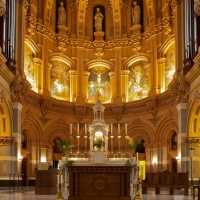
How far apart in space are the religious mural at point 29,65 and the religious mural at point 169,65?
9.90 m

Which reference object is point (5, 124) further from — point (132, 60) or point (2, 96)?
point (132, 60)

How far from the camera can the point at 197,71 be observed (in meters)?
27.5

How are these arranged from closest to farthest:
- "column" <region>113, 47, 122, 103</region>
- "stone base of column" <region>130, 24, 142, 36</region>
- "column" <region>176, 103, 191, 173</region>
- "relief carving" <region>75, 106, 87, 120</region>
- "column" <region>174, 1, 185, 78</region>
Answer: "column" <region>176, 103, 191, 173</region> < "column" <region>174, 1, 185, 78</region> < "relief carving" <region>75, 106, 87, 120</region> < "column" <region>113, 47, 122, 103</region> < "stone base of column" <region>130, 24, 142, 36</region>

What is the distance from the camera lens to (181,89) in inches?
1203

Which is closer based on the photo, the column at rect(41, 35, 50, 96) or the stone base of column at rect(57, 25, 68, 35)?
the column at rect(41, 35, 50, 96)

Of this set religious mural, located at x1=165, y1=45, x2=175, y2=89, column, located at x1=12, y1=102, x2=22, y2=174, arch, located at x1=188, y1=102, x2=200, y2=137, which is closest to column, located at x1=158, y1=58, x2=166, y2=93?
religious mural, located at x1=165, y1=45, x2=175, y2=89

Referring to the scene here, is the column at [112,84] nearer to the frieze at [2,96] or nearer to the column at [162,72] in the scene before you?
the column at [162,72]

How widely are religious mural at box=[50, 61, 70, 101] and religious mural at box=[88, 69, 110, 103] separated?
1919 mm

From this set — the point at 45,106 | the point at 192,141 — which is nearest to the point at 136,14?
the point at 45,106

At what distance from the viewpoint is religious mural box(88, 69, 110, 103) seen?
133ft

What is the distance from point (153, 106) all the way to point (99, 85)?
5.88 m

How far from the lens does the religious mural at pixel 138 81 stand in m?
39.1

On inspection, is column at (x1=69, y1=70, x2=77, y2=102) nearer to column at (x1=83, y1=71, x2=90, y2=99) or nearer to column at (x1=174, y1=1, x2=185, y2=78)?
column at (x1=83, y1=71, x2=90, y2=99)

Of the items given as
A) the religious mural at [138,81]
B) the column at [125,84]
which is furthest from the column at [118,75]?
the religious mural at [138,81]
